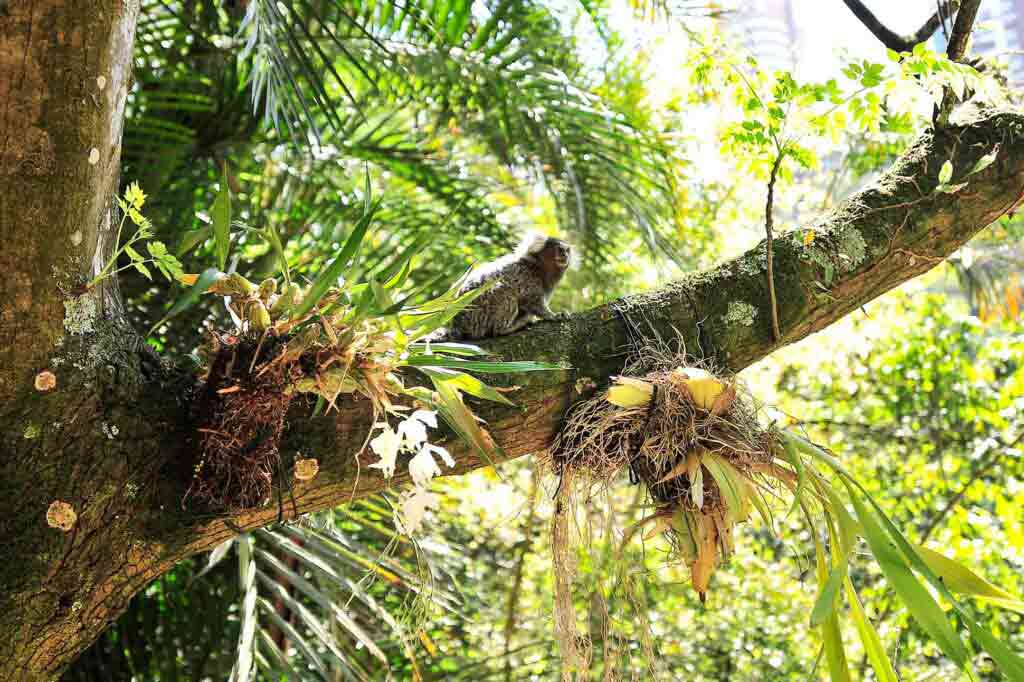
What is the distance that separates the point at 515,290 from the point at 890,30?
137cm

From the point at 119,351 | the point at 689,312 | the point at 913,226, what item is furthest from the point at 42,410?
the point at 913,226

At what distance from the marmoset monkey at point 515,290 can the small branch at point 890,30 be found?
1133 millimetres

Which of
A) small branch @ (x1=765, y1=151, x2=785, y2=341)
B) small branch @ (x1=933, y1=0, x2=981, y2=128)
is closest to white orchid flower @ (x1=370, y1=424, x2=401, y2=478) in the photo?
small branch @ (x1=765, y1=151, x2=785, y2=341)

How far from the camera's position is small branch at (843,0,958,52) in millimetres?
2586

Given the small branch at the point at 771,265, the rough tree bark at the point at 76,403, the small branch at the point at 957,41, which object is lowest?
the rough tree bark at the point at 76,403

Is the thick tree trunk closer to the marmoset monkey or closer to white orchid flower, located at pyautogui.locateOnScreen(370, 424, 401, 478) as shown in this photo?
white orchid flower, located at pyautogui.locateOnScreen(370, 424, 401, 478)

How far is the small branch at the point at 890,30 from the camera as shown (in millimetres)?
2586

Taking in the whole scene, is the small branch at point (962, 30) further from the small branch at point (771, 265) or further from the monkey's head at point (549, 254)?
the monkey's head at point (549, 254)

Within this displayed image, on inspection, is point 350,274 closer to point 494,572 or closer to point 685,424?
point 685,424

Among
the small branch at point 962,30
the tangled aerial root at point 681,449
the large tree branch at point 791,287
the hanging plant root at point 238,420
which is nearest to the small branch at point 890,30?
the small branch at point 962,30

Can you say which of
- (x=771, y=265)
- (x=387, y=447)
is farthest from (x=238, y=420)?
(x=771, y=265)

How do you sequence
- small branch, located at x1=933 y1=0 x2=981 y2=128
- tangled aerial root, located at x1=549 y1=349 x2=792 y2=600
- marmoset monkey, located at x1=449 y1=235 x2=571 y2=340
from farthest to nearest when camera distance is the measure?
1. marmoset monkey, located at x1=449 y1=235 x2=571 y2=340
2. small branch, located at x1=933 y1=0 x2=981 y2=128
3. tangled aerial root, located at x1=549 y1=349 x2=792 y2=600

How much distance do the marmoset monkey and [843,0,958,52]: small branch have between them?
3.72ft

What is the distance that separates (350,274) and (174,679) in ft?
5.23
